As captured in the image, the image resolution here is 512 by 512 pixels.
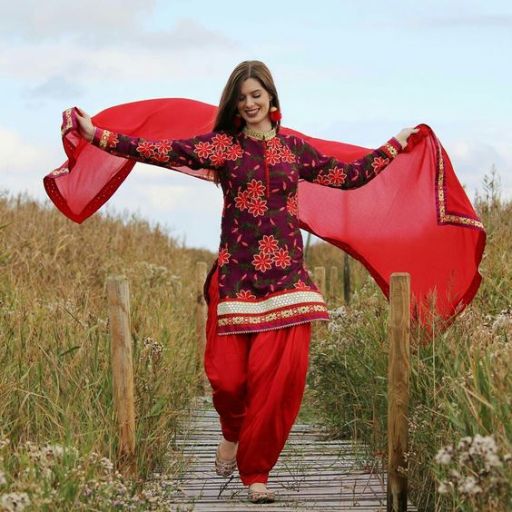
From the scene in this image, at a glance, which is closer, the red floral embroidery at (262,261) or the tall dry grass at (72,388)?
the tall dry grass at (72,388)

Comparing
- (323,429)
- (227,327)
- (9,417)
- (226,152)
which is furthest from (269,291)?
(323,429)

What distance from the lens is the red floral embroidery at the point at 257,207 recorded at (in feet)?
19.1

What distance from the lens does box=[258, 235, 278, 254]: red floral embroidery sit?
5812 mm

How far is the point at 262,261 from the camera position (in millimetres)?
5805

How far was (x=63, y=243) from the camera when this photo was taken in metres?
13.2

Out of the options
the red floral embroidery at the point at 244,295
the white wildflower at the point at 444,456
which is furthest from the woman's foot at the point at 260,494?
the white wildflower at the point at 444,456

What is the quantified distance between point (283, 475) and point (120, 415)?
4.59ft

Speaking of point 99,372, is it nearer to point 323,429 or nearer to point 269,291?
point 269,291

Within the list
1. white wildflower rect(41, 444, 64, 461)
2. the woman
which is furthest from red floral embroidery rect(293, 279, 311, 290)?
white wildflower rect(41, 444, 64, 461)

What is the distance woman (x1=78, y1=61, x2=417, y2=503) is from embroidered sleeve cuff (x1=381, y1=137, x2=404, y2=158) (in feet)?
2.90

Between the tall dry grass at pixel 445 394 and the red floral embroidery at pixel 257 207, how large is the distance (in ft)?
Answer: 3.83

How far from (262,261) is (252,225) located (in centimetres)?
20

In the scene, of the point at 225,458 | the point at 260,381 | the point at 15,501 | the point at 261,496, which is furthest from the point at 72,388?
the point at 15,501

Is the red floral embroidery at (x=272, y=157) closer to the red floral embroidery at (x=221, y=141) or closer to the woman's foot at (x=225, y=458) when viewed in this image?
the red floral embroidery at (x=221, y=141)
